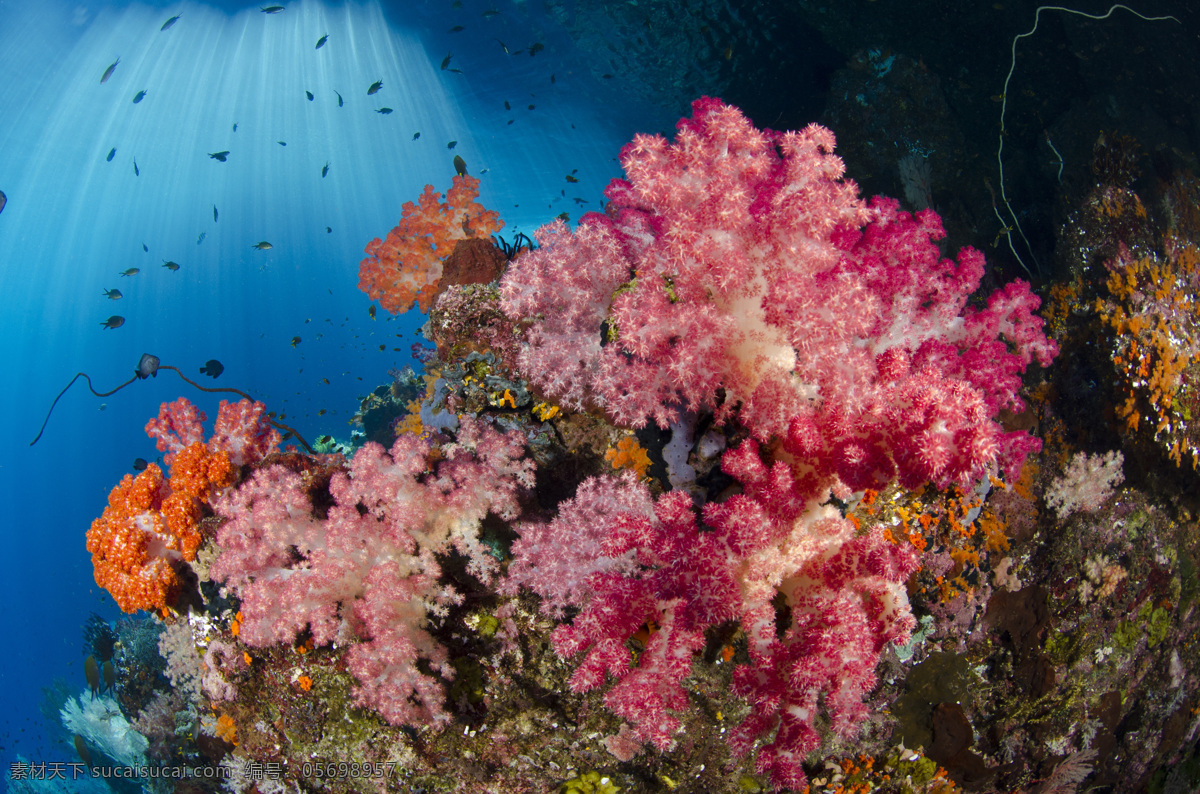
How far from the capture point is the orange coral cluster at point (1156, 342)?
13.6 feet

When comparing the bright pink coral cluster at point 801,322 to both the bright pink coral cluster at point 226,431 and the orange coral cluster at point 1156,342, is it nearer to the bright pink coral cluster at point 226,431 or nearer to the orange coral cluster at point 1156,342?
the orange coral cluster at point 1156,342

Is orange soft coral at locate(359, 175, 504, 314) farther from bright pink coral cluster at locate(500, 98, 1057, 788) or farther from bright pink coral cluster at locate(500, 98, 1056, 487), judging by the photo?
bright pink coral cluster at locate(500, 98, 1057, 788)

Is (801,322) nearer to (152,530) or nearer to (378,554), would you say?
(378,554)

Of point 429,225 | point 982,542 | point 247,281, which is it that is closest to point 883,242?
point 982,542

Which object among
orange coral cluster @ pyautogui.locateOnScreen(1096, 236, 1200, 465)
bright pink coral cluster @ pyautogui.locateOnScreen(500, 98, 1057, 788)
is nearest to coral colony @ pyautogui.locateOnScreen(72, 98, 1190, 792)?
bright pink coral cluster @ pyautogui.locateOnScreen(500, 98, 1057, 788)

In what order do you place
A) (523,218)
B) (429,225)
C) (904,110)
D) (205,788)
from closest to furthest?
1. (429,225)
2. (205,788)
3. (904,110)
4. (523,218)

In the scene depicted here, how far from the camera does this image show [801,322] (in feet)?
8.18

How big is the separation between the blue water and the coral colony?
9835 millimetres

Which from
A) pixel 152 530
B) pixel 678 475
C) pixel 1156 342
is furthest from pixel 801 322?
pixel 152 530

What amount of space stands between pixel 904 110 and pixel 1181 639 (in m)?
9.00

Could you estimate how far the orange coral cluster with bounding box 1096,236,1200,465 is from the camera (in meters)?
4.14

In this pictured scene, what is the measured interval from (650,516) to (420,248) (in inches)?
192

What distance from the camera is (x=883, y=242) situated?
3.04 metres

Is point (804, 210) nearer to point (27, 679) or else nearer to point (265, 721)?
point (265, 721)
